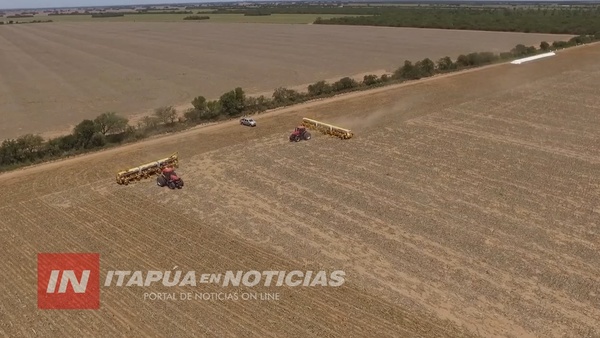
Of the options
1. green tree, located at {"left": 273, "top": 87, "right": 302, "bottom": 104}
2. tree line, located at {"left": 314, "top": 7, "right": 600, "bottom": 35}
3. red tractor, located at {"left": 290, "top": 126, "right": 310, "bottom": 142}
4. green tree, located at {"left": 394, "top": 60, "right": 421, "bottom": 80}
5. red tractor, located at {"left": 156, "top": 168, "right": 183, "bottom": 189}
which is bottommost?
red tractor, located at {"left": 156, "top": 168, "right": 183, "bottom": 189}

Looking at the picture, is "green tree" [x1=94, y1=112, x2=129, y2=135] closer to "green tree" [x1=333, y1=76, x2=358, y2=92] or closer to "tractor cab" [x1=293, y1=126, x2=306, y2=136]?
"tractor cab" [x1=293, y1=126, x2=306, y2=136]

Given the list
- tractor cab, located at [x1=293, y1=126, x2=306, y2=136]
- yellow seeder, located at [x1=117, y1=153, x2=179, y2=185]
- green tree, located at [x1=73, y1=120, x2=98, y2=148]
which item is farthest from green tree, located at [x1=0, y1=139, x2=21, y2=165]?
tractor cab, located at [x1=293, y1=126, x2=306, y2=136]

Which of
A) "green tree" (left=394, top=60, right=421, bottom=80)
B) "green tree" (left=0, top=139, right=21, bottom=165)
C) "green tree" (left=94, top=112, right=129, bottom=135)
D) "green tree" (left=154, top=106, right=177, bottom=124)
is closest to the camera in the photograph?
"green tree" (left=0, top=139, right=21, bottom=165)

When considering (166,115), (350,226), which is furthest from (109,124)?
(350,226)

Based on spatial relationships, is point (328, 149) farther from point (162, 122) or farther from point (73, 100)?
point (73, 100)

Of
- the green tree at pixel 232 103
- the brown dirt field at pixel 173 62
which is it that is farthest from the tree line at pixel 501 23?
the green tree at pixel 232 103

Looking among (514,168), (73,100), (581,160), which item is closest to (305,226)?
(514,168)
